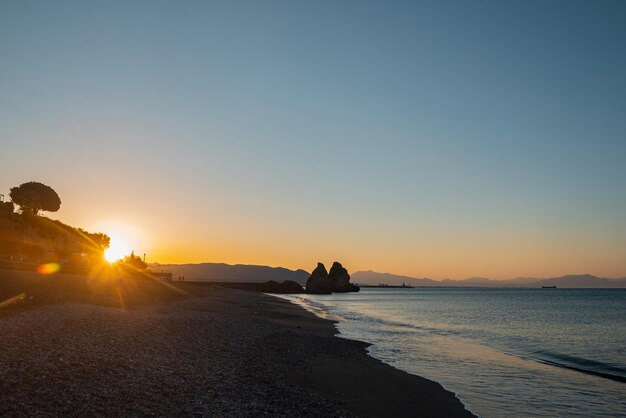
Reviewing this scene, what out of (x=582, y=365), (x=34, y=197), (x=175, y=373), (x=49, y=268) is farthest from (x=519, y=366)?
(x=34, y=197)

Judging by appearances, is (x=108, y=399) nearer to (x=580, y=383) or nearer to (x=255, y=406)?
(x=255, y=406)

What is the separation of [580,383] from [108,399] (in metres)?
22.6

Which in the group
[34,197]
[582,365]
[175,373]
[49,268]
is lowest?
[582,365]

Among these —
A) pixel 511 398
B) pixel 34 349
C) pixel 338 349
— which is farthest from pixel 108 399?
pixel 338 349

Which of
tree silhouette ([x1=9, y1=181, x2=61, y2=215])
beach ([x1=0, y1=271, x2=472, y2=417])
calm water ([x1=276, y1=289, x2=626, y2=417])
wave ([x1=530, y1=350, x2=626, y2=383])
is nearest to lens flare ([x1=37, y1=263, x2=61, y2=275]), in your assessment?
beach ([x1=0, y1=271, x2=472, y2=417])

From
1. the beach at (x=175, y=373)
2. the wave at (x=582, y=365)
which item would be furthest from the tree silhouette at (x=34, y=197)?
the wave at (x=582, y=365)

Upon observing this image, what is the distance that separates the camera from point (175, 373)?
15492 mm

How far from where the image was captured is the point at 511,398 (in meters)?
18.7

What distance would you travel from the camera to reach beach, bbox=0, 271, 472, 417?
11.7 metres

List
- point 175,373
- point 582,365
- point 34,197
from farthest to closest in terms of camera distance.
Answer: point 34,197 < point 582,365 < point 175,373

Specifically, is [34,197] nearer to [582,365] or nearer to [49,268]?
[49,268]

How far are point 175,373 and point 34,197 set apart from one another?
108m

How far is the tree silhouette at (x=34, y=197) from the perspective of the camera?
103 metres

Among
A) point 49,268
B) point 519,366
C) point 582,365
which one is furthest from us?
point 49,268
